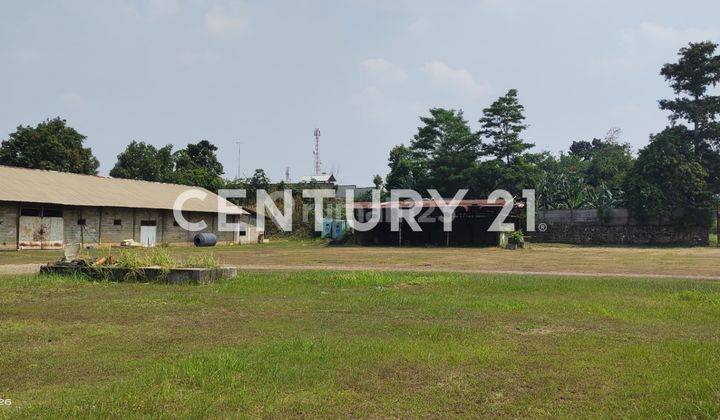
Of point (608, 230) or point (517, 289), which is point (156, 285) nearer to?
point (517, 289)

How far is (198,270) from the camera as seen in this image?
41.8 feet

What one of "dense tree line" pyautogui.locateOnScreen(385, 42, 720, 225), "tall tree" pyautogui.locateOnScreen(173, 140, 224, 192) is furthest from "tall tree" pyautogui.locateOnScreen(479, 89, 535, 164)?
"tall tree" pyautogui.locateOnScreen(173, 140, 224, 192)

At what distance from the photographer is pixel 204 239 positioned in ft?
124

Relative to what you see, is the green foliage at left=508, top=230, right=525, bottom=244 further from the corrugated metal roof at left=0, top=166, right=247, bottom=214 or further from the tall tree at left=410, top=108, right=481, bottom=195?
the corrugated metal roof at left=0, top=166, right=247, bottom=214

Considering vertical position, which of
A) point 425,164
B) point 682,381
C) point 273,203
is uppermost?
point 425,164

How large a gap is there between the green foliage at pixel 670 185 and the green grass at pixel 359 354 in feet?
104

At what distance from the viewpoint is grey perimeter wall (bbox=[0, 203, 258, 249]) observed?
29.4m

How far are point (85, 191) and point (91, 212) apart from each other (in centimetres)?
153

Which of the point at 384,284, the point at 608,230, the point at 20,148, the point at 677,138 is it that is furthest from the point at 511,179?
the point at 20,148

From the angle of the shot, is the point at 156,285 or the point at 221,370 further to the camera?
the point at 156,285

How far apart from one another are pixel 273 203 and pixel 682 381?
4464 centimetres

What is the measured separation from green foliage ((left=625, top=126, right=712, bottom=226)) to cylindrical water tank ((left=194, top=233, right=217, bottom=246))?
28.6 metres

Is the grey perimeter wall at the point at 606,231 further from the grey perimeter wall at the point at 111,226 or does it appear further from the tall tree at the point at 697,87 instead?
the grey perimeter wall at the point at 111,226

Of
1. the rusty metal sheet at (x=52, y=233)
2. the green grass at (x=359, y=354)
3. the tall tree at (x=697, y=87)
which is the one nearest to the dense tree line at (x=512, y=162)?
the tall tree at (x=697, y=87)
